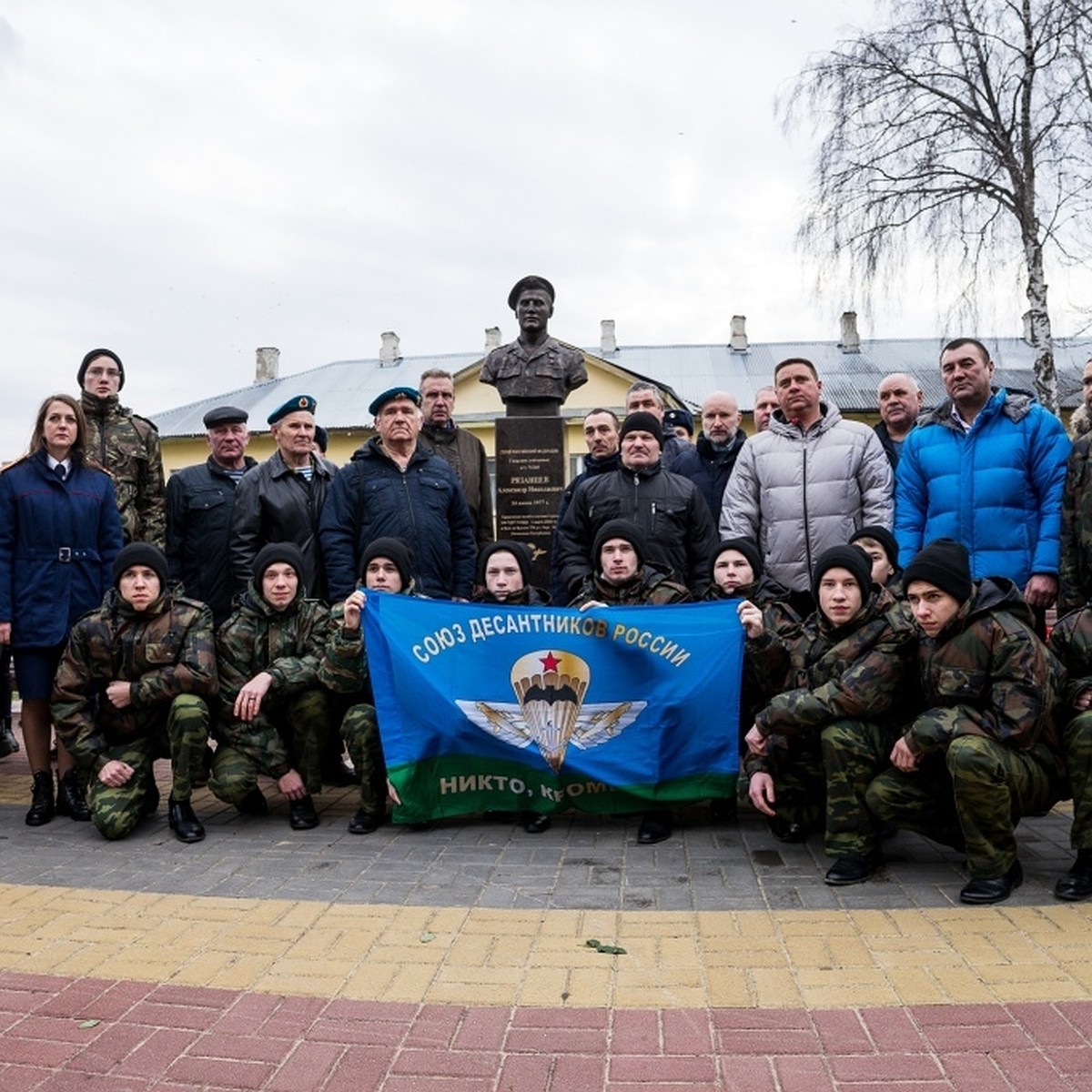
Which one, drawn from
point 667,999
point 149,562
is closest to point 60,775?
point 149,562

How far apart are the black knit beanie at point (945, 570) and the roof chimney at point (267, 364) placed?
1428 inches

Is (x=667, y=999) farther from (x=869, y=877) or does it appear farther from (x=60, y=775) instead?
(x=60, y=775)

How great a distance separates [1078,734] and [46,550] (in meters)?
5.20

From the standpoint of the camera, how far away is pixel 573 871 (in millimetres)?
4375

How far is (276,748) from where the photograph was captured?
529 centimetres

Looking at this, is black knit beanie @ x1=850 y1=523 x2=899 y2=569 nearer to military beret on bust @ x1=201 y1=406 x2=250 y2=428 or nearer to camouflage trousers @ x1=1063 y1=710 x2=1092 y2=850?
camouflage trousers @ x1=1063 y1=710 x2=1092 y2=850

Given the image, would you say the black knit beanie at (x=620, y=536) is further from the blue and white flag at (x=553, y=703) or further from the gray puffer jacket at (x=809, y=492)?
the gray puffer jacket at (x=809, y=492)

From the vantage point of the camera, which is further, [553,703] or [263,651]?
[263,651]

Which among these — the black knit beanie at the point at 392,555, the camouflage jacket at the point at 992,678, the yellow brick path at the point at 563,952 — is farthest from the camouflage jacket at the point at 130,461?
the camouflage jacket at the point at 992,678

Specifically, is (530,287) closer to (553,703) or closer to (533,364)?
(533,364)

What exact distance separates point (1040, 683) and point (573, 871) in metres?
2.09

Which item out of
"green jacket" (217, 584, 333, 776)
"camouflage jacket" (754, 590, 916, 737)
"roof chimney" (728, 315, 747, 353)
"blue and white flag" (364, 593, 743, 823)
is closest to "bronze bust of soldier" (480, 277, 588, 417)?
"green jacket" (217, 584, 333, 776)

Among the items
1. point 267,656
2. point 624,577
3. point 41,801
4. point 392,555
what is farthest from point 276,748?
point 624,577

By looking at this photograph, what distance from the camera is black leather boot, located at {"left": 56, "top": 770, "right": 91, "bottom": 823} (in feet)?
17.9
